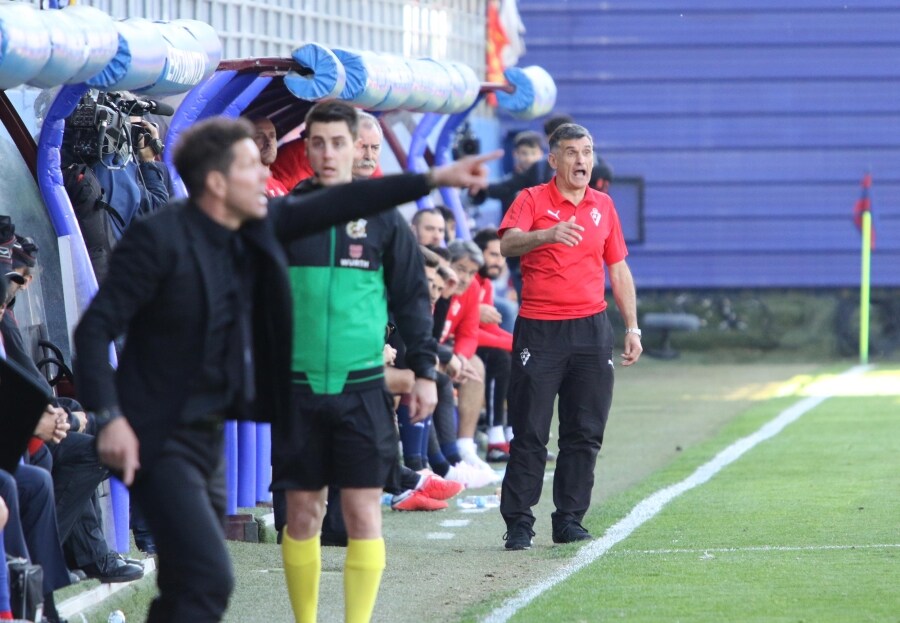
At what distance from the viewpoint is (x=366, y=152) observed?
8367mm

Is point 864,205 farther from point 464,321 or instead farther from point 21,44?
point 21,44

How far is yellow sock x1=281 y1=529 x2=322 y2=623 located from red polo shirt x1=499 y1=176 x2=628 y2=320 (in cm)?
315

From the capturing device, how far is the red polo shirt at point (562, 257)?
373 inches

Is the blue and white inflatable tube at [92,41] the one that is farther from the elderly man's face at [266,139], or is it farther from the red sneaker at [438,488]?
the red sneaker at [438,488]

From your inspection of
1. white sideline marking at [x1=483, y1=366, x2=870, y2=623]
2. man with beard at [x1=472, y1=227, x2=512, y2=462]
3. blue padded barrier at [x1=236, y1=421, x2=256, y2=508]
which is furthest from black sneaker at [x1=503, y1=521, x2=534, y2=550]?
man with beard at [x1=472, y1=227, x2=512, y2=462]

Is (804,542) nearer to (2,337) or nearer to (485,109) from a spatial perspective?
(2,337)

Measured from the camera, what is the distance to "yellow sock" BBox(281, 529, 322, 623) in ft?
21.7

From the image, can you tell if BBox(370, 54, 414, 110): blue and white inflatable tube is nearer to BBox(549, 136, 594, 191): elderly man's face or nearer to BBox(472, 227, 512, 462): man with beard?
BBox(472, 227, 512, 462): man with beard

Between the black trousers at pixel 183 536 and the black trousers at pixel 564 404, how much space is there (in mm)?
4131

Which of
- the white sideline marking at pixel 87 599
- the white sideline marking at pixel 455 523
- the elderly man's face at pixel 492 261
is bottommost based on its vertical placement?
the white sideline marking at pixel 455 523

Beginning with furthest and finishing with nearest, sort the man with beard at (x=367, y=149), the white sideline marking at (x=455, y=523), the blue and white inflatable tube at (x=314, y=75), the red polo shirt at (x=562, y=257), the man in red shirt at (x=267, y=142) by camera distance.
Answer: the white sideline marking at (x=455, y=523), the blue and white inflatable tube at (x=314, y=75), the man in red shirt at (x=267, y=142), the red polo shirt at (x=562, y=257), the man with beard at (x=367, y=149)

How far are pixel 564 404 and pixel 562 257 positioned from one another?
78cm

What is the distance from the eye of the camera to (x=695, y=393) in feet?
67.1

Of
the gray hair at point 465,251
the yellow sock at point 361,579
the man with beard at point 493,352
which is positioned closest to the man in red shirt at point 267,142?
the gray hair at point 465,251
